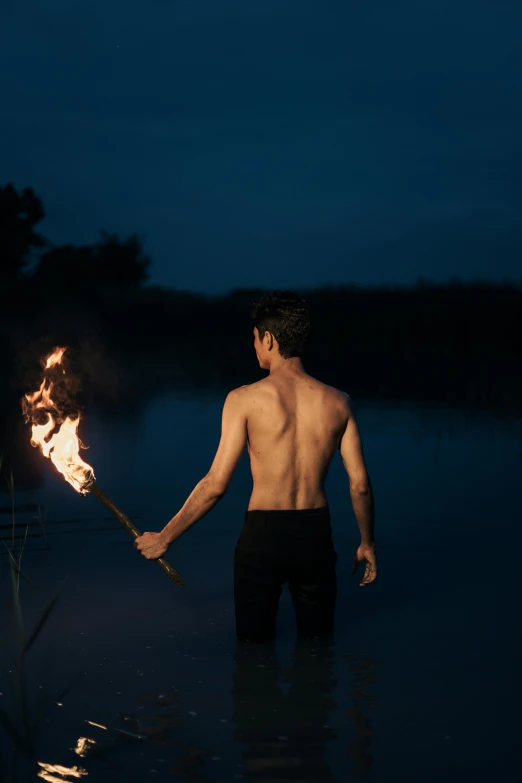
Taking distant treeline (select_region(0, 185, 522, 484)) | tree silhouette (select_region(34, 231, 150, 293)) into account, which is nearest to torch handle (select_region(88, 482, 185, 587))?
distant treeline (select_region(0, 185, 522, 484))

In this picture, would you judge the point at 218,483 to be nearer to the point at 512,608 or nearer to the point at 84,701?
the point at 84,701

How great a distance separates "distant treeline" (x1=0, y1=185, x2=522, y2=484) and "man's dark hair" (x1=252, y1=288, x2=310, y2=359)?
1364 centimetres

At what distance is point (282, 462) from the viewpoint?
5.50m

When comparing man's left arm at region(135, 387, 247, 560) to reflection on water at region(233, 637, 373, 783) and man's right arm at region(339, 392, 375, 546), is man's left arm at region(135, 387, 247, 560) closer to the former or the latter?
man's right arm at region(339, 392, 375, 546)

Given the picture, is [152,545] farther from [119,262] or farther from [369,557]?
[119,262]

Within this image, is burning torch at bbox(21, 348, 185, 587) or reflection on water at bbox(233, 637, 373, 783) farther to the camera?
burning torch at bbox(21, 348, 185, 587)

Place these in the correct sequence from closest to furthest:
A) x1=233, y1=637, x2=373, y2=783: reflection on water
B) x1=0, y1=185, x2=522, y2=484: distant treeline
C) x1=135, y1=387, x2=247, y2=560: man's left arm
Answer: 1. x1=233, y1=637, x2=373, y2=783: reflection on water
2. x1=135, y1=387, x2=247, y2=560: man's left arm
3. x1=0, y1=185, x2=522, y2=484: distant treeline

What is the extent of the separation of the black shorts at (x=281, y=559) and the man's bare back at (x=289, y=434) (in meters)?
0.07

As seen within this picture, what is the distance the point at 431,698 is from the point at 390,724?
0.43 metres

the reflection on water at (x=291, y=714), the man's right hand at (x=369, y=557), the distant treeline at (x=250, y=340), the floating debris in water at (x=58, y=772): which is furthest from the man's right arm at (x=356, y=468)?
the distant treeline at (x=250, y=340)

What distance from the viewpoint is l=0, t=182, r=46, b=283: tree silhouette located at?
58.7m

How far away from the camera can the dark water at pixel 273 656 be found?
4559 millimetres

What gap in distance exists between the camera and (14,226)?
194 feet

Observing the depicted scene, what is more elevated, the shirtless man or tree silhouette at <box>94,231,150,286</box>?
tree silhouette at <box>94,231,150,286</box>
